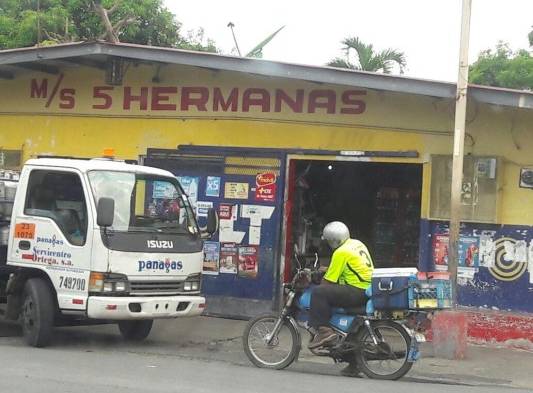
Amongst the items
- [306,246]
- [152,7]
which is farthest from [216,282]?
[152,7]

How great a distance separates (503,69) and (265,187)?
21.1 metres

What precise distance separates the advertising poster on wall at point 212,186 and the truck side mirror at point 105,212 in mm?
3845

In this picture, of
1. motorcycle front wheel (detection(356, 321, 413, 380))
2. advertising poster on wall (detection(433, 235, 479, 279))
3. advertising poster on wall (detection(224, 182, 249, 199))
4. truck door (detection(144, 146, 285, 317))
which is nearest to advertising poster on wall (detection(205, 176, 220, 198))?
truck door (detection(144, 146, 285, 317))

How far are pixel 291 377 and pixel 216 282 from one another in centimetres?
451

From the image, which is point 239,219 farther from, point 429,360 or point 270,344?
point 429,360

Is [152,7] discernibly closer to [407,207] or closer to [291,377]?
[407,207]

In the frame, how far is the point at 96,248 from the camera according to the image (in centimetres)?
863

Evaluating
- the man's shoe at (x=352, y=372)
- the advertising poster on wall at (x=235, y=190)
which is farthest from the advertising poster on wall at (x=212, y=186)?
the man's shoe at (x=352, y=372)

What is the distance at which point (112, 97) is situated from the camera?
43.3 ft

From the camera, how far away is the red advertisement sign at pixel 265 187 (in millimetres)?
11961

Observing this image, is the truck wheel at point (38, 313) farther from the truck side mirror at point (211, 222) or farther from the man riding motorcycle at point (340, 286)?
the man riding motorcycle at point (340, 286)

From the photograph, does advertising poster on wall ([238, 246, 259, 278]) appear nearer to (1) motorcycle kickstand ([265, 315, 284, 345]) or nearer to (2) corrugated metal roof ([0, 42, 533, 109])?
(2) corrugated metal roof ([0, 42, 533, 109])

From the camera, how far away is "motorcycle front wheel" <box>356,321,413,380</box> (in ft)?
26.2

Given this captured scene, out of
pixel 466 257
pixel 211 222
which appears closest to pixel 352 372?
pixel 211 222
